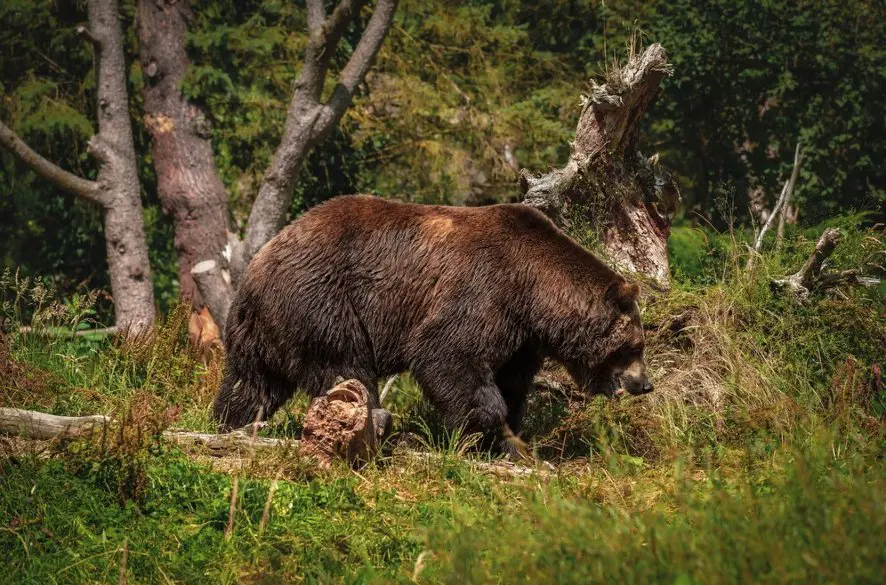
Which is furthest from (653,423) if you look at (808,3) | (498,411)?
(808,3)

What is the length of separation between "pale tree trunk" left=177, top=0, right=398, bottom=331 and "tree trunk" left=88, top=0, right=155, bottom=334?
35.5 inches

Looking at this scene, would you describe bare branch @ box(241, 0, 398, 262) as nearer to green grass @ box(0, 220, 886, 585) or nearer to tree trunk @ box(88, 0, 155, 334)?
tree trunk @ box(88, 0, 155, 334)

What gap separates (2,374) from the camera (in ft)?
23.7

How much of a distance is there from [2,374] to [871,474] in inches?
212

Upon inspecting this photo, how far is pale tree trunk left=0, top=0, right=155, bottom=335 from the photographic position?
11359 millimetres

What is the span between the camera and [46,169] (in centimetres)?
1101

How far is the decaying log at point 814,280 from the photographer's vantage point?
8.05 meters

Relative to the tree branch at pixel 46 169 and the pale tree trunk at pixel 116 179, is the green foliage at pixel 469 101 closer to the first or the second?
the pale tree trunk at pixel 116 179

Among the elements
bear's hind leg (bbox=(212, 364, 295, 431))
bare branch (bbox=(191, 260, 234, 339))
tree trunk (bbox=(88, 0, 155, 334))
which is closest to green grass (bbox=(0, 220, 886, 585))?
bear's hind leg (bbox=(212, 364, 295, 431))

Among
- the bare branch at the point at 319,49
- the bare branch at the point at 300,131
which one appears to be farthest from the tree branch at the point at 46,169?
the bare branch at the point at 319,49

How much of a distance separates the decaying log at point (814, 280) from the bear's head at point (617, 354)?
1.44 meters

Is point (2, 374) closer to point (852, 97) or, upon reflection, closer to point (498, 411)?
point (498, 411)

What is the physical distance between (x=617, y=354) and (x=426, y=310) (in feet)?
4.47

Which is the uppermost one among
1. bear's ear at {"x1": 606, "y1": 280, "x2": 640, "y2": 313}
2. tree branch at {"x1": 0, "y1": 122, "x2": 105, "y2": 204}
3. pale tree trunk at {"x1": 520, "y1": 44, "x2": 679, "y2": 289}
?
pale tree trunk at {"x1": 520, "y1": 44, "x2": 679, "y2": 289}
